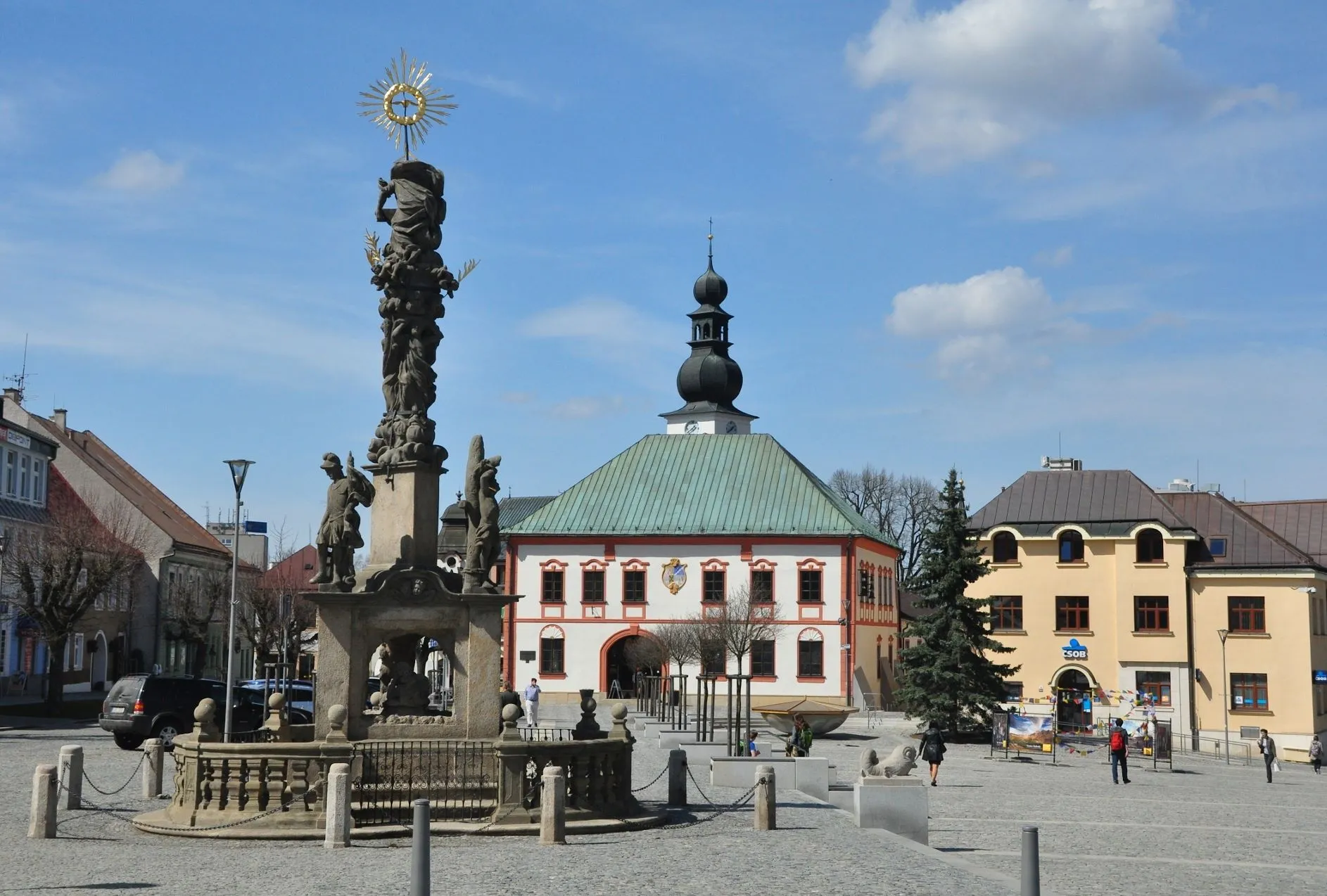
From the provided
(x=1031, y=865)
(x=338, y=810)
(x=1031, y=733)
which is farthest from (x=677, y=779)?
(x=1031, y=733)

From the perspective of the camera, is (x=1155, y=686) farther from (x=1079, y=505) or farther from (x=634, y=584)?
(x=634, y=584)

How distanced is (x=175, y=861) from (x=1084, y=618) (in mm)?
44646

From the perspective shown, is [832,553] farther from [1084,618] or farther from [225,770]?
[225,770]

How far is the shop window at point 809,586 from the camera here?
193 feet

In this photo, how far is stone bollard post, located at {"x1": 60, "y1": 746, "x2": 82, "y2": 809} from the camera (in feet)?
59.9

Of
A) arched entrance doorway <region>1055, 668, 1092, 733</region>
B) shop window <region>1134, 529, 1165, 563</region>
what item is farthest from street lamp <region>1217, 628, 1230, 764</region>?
arched entrance doorway <region>1055, 668, 1092, 733</region>

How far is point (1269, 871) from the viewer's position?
17.1 metres

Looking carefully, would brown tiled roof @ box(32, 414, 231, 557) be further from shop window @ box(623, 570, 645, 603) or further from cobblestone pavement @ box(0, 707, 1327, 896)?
cobblestone pavement @ box(0, 707, 1327, 896)

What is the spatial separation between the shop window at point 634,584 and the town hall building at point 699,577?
6cm

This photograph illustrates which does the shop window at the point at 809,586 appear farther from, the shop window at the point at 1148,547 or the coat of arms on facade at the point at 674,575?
the shop window at the point at 1148,547

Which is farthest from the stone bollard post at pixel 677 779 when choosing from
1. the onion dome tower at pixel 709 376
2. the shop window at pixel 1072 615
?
the onion dome tower at pixel 709 376

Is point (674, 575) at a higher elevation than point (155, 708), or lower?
higher

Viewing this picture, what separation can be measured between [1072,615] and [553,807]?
138 feet

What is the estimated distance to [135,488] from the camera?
67.8 m
